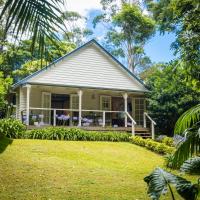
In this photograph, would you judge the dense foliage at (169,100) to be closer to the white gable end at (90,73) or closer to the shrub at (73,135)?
the white gable end at (90,73)

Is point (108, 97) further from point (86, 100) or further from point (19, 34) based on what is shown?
point (19, 34)

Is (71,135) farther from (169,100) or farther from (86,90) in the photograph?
(169,100)

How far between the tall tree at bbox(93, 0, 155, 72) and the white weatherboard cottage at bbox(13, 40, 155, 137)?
13898 millimetres

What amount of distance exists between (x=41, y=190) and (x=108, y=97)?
16.2 meters

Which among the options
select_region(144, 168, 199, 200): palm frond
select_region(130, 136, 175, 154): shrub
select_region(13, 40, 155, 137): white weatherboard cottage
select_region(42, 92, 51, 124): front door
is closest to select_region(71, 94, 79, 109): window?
select_region(13, 40, 155, 137): white weatherboard cottage

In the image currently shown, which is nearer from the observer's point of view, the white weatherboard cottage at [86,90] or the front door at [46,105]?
the white weatherboard cottage at [86,90]

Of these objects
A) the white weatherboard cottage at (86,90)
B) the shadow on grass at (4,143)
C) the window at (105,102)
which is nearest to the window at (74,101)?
the white weatherboard cottage at (86,90)

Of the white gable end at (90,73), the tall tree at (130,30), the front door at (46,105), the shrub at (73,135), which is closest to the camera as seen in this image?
the shrub at (73,135)

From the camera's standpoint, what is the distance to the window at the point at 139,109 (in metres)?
23.9

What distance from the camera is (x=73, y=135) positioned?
1759 centimetres

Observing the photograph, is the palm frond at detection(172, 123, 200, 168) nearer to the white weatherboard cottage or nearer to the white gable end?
the white weatherboard cottage

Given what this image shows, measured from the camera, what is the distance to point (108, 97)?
23812 millimetres

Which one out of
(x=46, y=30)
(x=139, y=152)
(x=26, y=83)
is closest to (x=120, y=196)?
(x=46, y=30)

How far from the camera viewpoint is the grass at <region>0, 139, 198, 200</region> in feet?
25.8
